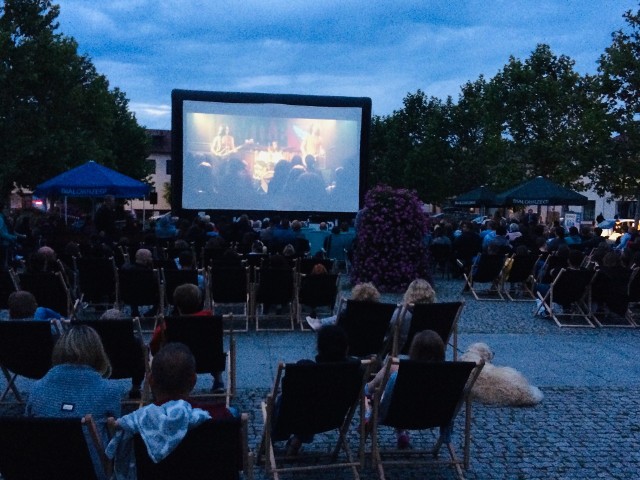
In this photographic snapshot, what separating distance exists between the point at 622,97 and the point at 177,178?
1291cm

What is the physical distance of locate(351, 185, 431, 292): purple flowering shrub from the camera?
11836 millimetres

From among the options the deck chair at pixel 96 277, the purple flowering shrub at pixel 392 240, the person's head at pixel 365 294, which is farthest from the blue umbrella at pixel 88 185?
the person's head at pixel 365 294

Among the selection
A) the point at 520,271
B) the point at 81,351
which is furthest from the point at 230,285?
the point at 81,351

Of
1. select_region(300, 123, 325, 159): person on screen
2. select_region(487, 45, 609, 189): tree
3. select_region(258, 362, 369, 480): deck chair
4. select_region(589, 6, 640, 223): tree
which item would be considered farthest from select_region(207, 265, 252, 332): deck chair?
select_region(487, 45, 609, 189): tree

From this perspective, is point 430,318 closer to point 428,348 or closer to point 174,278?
point 428,348

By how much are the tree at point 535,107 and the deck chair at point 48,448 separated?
31035mm

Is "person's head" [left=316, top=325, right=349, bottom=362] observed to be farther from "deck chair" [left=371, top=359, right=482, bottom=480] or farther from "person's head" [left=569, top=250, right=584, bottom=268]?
"person's head" [left=569, top=250, right=584, bottom=268]

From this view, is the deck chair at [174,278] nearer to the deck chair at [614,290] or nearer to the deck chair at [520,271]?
the deck chair at [614,290]

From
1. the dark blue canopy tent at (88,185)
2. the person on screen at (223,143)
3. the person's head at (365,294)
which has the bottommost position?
the person's head at (365,294)

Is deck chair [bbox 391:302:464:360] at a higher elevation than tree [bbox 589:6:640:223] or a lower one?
lower

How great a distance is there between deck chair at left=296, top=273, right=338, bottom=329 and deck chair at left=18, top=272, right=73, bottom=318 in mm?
2572

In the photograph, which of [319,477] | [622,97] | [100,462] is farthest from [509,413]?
[622,97]

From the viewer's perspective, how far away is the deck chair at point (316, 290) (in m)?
8.51

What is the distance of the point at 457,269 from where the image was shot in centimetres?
1451
